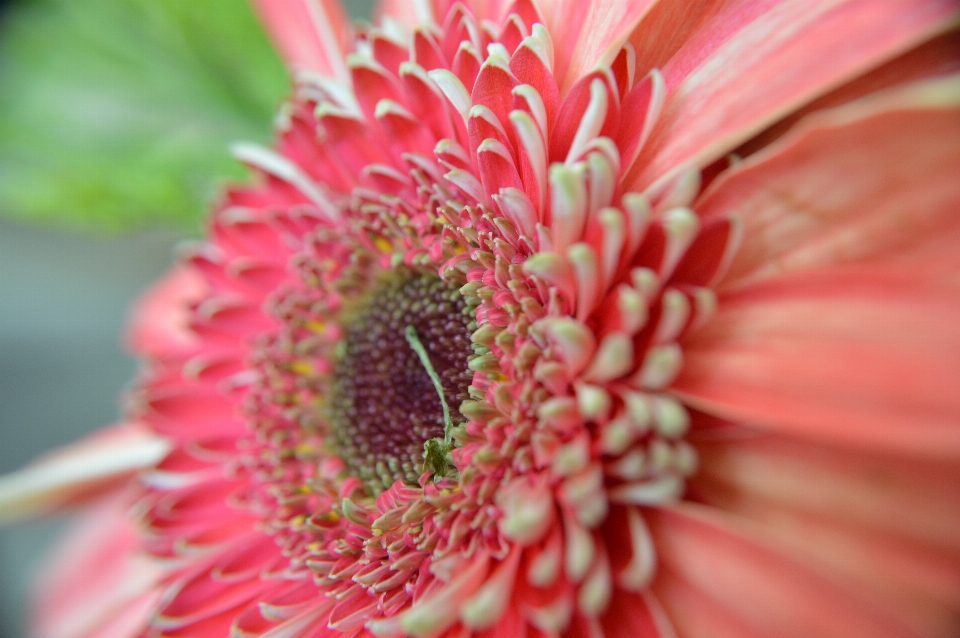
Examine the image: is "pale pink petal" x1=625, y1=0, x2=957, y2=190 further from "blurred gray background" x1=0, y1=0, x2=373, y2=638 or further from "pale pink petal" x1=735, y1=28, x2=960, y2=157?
"blurred gray background" x1=0, y1=0, x2=373, y2=638

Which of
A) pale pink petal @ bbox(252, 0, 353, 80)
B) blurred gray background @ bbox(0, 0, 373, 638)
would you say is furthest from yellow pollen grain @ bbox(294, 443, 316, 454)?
blurred gray background @ bbox(0, 0, 373, 638)

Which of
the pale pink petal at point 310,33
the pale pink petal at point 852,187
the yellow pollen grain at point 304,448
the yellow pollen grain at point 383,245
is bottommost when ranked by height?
the pale pink petal at point 852,187

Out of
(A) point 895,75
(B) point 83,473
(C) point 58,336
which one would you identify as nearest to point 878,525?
(A) point 895,75

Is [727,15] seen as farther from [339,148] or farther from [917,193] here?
[339,148]

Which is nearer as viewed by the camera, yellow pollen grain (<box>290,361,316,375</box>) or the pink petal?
the pink petal

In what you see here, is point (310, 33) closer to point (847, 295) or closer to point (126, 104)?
point (126, 104)

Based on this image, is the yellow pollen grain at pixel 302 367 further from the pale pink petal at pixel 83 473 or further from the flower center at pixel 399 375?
the pale pink petal at pixel 83 473

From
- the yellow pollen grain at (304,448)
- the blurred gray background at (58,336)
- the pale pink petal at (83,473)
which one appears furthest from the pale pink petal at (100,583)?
the blurred gray background at (58,336)

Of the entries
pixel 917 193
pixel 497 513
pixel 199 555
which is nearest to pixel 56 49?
pixel 199 555
